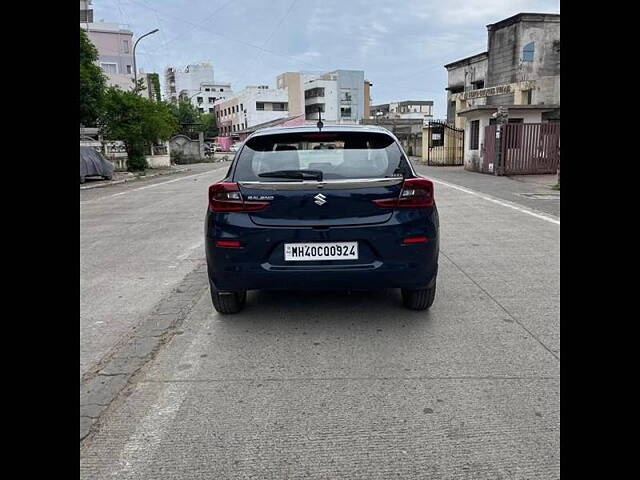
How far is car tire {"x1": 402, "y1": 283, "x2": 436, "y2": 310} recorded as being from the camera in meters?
4.50

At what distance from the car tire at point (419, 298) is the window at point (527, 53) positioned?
2861 cm

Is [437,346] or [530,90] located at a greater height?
[530,90]

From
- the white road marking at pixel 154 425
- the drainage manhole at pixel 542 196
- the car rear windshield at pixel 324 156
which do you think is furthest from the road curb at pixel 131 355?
the drainage manhole at pixel 542 196

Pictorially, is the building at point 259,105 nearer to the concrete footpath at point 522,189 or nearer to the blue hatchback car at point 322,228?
the concrete footpath at point 522,189

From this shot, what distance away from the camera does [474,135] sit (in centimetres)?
2523

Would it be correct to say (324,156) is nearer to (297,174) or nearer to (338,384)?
(297,174)

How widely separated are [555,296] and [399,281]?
2056 millimetres

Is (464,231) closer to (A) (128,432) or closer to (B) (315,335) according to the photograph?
(B) (315,335)

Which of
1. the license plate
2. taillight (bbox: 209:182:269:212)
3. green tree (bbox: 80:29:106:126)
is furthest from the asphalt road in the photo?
green tree (bbox: 80:29:106:126)

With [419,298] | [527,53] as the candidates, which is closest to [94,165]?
[419,298]

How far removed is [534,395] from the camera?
3.14 metres

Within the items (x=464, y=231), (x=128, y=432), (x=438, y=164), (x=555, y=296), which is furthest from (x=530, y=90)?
(x=128, y=432)

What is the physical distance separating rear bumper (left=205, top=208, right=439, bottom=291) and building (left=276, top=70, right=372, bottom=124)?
76.9 metres

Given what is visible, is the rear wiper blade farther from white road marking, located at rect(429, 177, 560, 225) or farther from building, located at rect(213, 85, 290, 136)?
building, located at rect(213, 85, 290, 136)
